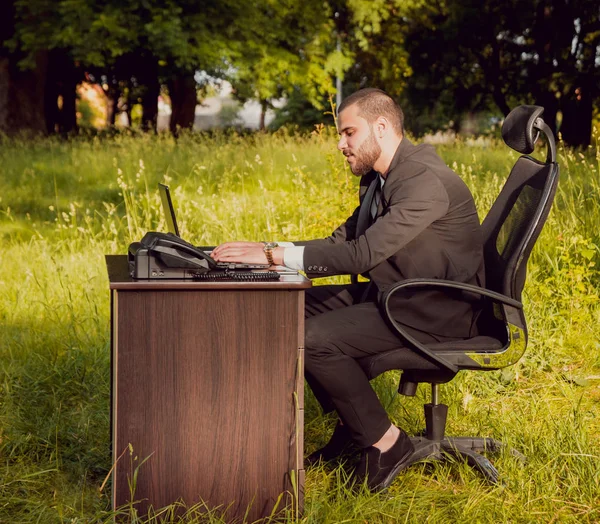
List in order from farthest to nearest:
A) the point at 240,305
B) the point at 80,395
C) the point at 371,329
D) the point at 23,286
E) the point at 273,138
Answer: the point at 273,138
the point at 23,286
the point at 80,395
the point at 371,329
the point at 240,305

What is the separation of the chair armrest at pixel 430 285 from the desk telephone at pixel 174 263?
19.5 inches

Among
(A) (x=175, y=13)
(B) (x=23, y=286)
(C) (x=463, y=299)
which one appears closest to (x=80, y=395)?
(B) (x=23, y=286)

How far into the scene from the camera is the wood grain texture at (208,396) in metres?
3.07

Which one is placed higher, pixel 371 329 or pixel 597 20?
pixel 597 20

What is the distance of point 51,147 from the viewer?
41.4 ft

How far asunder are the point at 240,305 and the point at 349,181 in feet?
11.7

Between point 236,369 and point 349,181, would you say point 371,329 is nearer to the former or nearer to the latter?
point 236,369

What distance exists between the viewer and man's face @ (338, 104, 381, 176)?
3.68m

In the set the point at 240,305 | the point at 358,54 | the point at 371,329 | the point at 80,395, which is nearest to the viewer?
the point at 240,305

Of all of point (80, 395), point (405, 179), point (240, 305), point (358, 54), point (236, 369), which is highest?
point (358, 54)

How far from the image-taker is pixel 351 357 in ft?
11.5

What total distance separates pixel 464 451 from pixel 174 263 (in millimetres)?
1505

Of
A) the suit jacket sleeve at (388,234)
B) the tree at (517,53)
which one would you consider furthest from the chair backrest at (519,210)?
the tree at (517,53)

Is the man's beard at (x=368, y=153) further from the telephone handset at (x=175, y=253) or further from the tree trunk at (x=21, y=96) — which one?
the tree trunk at (x=21, y=96)
